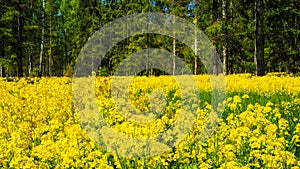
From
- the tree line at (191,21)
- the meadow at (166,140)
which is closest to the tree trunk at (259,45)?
the tree line at (191,21)

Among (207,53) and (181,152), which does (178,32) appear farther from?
(181,152)

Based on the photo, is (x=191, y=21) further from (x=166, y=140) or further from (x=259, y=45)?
(x=166, y=140)

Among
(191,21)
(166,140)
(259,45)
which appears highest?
(191,21)

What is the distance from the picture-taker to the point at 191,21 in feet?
92.1

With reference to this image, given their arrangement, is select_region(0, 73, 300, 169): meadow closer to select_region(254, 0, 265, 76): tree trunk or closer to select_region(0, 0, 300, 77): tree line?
select_region(254, 0, 265, 76): tree trunk

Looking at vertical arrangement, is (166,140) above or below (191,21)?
below

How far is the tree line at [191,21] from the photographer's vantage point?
63.0ft

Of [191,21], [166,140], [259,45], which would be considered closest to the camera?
[166,140]

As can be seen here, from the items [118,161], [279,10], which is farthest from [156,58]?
[118,161]

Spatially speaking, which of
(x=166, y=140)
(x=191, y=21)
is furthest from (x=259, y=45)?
(x=191, y=21)

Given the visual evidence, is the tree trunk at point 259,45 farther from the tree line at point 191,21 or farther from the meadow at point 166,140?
the meadow at point 166,140

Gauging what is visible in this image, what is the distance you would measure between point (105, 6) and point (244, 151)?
36547 mm

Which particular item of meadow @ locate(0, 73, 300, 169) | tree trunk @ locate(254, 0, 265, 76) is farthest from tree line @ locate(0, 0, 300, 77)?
meadow @ locate(0, 73, 300, 169)

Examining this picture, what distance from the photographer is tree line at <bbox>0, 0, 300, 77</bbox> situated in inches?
755
